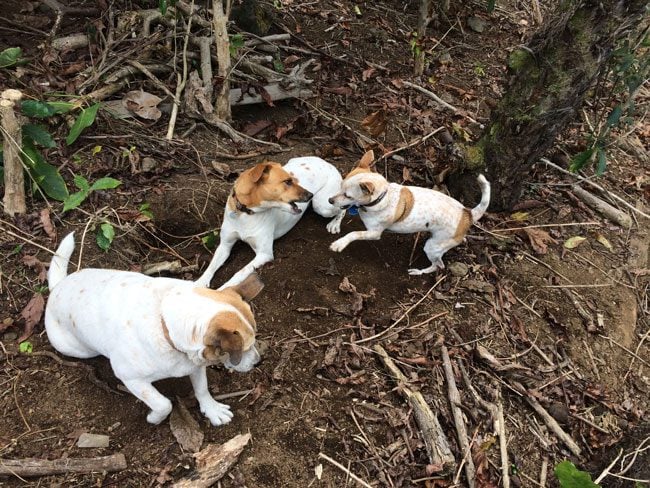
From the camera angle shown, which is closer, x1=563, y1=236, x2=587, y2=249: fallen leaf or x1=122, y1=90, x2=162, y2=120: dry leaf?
x1=563, y1=236, x2=587, y2=249: fallen leaf

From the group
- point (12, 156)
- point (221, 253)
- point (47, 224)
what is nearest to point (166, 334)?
point (221, 253)

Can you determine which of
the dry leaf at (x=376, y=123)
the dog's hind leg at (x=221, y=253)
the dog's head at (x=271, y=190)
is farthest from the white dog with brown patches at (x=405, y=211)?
the dry leaf at (x=376, y=123)

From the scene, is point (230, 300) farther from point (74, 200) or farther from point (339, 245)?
point (74, 200)

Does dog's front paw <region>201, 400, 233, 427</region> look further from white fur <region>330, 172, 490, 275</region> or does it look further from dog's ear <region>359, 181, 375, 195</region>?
dog's ear <region>359, 181, 375, 195</region>

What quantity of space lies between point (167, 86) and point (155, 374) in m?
4.48

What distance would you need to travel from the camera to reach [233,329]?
3.04 metres

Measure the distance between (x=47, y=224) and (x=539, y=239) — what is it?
5489 millimetres

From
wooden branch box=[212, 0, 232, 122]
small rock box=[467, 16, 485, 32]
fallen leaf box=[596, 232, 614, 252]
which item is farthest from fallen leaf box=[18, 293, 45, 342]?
small rock box=[467, 16, 485, 32]

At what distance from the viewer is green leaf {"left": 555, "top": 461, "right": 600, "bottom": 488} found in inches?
124

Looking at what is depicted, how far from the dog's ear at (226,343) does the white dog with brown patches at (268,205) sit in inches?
63.1

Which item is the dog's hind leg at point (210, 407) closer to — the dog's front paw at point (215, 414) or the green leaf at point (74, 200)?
the dog's front paw at point (215, 414)

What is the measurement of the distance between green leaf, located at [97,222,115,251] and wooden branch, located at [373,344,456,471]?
9.40ft

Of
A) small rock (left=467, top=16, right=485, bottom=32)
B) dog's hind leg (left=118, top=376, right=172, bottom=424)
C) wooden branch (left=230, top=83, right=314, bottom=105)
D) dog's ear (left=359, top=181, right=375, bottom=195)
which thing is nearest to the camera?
dog's hind leg (left=118, top=376, right=172, bottom=424)

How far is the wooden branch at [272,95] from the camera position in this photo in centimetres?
680
